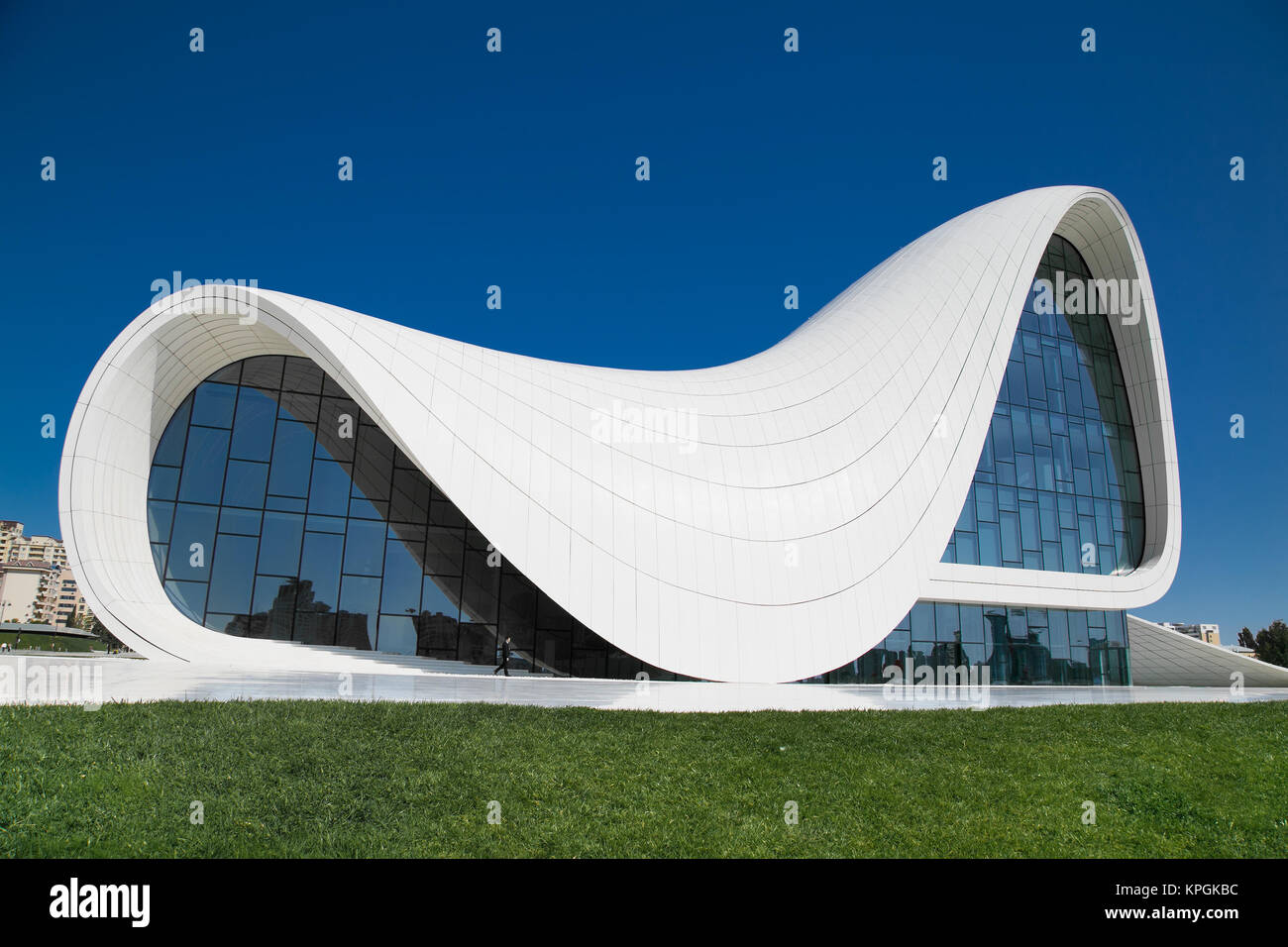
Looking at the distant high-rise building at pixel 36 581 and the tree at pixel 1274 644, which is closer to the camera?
the tree at pixel 1274 644

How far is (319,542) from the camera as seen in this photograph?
19281mm

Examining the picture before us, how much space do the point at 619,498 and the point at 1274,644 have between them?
233 ft

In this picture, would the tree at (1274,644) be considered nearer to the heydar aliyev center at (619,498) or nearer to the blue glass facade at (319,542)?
the heydar aliyev center at (619,498)

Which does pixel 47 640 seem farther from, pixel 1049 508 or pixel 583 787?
pixel 1049 508

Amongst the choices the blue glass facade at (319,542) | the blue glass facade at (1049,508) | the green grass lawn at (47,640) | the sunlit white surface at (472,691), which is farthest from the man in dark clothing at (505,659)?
the green grass lawn at (47,640)

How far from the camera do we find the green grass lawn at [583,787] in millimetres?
6852

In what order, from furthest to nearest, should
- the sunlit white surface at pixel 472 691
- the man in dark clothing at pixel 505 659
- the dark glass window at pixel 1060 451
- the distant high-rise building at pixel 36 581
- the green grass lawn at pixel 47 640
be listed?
the distant high-rise building at pixel 36 581, the green grass lawn at pixel 47 640, the dark glass window at pixel 1060 451, the man in dark clothing at pixel 505 659, the sunlit white surface at pixel 472 691

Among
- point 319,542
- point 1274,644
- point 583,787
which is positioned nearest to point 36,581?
point 319,542

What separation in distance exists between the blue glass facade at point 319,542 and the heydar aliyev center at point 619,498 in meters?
0.06

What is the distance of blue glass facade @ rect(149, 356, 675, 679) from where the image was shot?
18.7m

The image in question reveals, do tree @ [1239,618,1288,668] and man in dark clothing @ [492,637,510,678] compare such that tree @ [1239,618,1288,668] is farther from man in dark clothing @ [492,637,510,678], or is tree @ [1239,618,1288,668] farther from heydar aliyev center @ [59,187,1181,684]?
man in dark clothing @ [492,637,510,678]

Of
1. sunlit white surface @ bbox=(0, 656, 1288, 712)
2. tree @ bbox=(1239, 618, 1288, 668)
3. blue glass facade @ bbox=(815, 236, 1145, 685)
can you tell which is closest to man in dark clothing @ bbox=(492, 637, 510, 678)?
sunlit white surface @ bbox=(0, 656, 1288, 712)
